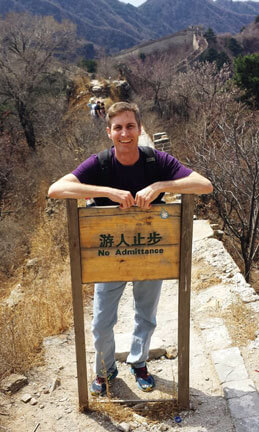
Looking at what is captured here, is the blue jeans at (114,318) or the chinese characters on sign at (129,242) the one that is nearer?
the chinese characters on sign at (129,242)

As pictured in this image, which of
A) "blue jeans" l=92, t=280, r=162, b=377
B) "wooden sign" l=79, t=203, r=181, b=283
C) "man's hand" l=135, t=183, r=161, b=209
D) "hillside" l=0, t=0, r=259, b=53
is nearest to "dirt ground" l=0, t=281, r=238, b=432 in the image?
"blue jeans" l=92, t=280, r=162, b=377

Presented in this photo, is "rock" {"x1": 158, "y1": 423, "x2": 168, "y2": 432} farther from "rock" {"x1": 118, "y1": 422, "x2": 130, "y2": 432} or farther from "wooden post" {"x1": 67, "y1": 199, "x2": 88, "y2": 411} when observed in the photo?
"wooden post" {"x1": 67, "y1": 199, "x2": 88, "y2": 411}

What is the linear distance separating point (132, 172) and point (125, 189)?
0.11 meters

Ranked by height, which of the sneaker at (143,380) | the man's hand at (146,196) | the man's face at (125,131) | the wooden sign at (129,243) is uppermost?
the man's face at (125,131)

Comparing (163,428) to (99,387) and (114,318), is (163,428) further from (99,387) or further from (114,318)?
(114,318)

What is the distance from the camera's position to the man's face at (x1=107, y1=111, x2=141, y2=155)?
2221 mm

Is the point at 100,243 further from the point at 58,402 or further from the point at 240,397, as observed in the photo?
the point at 240,397

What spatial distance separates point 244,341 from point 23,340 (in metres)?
1.87

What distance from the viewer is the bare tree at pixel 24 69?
17797 millimetres

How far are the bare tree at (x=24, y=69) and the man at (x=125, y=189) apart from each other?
1644 centimetres

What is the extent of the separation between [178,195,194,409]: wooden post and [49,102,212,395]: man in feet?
0.46

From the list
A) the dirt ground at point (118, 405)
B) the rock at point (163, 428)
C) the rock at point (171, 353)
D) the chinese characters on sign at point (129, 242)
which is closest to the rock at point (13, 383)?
the dirt ground at point (118, 405)

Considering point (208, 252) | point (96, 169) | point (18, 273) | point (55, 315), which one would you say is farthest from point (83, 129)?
point (96, 169)

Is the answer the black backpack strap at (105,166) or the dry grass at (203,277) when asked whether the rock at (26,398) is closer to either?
the black backpack strap at (105,166)
